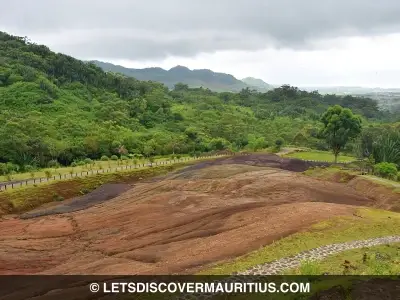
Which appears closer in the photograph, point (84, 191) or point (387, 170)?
point (387, 170)

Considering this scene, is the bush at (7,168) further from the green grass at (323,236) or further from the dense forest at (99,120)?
the green grass at (323,236)

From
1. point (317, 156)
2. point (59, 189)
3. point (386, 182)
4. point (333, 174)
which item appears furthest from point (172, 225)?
point (317, 156)

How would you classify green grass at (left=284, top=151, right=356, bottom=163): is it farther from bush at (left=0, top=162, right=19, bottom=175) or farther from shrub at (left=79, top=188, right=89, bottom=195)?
bush at (left=0, top=162, right=19, bottom=175)

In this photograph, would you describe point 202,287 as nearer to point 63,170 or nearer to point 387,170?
point 387,170

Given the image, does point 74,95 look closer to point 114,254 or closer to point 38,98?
point 38,98

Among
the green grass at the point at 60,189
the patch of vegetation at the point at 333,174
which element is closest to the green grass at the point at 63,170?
the green grass at the point at 60,189

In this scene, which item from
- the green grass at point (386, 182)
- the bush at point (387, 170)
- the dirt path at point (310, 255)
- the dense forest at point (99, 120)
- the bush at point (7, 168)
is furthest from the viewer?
the dense forest at point (99, 120)
